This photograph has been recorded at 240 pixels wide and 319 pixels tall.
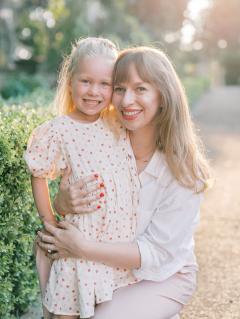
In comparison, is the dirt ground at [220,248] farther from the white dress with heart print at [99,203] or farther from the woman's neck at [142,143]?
the woman's neck at [142,143]

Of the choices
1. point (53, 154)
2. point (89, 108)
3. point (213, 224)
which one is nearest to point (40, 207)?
point (53, 154)

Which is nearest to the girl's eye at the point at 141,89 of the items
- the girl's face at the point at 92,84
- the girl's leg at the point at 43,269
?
the girl's face at the point at 92,84

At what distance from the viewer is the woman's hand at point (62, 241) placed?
263 cm

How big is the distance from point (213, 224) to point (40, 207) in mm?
4069

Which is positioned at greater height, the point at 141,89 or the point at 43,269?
the point at 141,89

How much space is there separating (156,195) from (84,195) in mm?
404

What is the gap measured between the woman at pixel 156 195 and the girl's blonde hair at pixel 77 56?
0.07m

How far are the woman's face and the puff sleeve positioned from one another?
35 cm

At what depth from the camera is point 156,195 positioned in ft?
9.50

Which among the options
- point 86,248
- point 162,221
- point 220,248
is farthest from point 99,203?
point 220,248

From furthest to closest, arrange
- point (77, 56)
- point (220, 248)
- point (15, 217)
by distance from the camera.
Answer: point (220, 248) < point (15, 217) < point (77, 56)

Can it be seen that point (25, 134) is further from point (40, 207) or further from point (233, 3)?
point (233, 3)

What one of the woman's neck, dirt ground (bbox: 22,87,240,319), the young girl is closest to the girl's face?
the young girl

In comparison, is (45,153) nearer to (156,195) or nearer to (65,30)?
(156,195)
